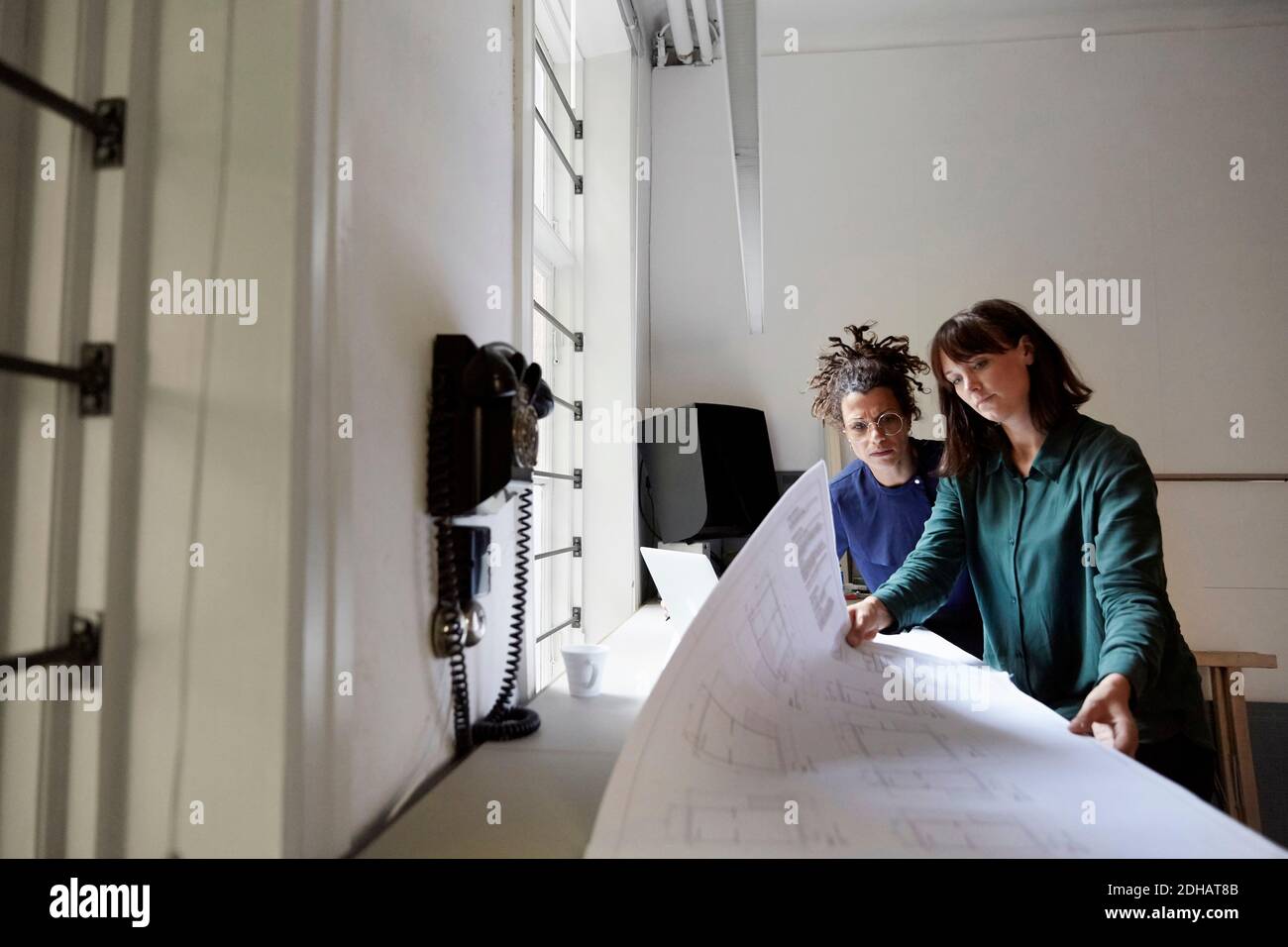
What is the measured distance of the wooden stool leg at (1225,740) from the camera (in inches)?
99.1

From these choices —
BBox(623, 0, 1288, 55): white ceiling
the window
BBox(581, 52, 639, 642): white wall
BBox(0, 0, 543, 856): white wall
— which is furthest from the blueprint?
BBox(623, 0, 1288, 55): white ceiling

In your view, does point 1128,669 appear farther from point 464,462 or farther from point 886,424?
point 886,424

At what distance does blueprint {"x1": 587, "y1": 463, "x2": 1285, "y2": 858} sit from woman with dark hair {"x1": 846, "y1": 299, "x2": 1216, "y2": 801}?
0.28m

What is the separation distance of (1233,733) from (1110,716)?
2.49m

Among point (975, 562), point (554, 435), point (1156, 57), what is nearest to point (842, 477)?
point (975, 562)

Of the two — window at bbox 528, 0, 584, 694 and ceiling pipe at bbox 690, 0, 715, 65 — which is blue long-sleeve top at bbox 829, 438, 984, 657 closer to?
window at bbox 528, 0, 584, 694

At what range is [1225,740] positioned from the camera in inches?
102

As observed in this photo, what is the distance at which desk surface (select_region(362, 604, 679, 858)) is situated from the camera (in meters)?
0.63

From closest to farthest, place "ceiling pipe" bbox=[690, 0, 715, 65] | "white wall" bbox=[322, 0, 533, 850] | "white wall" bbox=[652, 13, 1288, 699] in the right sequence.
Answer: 1. "white wall" bbox=[322, 0, 533, 850]
2. "ceiling pipe" bbox=[690, 0, 715, 65]
3. "white wall" bbox=[652, 13, 1288, 699]

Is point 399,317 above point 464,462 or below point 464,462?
above

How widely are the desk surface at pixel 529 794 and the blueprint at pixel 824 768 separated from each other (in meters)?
0.10

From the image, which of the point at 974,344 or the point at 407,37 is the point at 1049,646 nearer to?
the point at 974,344

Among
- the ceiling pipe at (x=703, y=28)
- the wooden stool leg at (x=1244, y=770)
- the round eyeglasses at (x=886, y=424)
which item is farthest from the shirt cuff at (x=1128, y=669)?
the ceiling pipe at (x=703, y=28)

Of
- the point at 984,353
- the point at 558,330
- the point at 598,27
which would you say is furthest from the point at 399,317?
the point at 598,27
